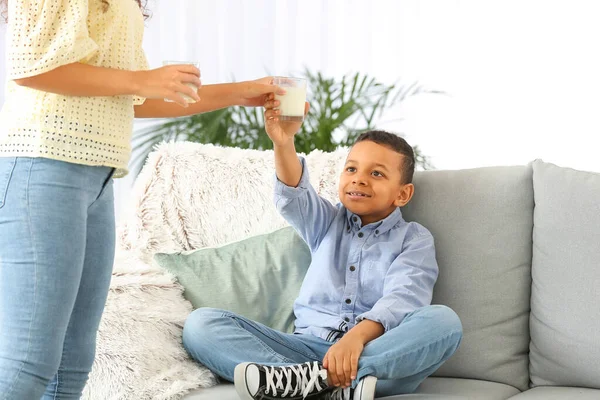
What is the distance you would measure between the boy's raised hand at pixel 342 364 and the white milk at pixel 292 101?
0.53 metres

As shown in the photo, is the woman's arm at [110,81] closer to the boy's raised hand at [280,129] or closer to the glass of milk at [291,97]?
the glass of milk at [291,97]

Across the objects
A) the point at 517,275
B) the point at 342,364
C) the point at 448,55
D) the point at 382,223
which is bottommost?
the point at 342,364

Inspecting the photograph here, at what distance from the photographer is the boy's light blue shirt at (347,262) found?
1.95 m

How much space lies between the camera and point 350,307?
1991 mm

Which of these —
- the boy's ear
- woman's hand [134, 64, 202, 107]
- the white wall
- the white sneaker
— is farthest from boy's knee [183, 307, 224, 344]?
the white wall

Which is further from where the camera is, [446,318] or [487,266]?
[487,266]

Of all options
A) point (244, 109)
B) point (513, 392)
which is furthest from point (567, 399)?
point (244, 109)

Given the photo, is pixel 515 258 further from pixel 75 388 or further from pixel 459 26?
pixel 459 26

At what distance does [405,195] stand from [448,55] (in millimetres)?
2103

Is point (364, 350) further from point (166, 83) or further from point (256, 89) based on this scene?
point (166, 83)

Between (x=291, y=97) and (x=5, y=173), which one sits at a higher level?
(x=291, y=97)

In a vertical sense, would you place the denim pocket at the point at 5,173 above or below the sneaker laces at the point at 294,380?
above

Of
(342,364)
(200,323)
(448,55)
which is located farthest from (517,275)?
(448,55)

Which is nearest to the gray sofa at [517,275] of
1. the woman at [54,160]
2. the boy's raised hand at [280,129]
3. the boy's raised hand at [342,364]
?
the boy's raised hand at [342,364]
